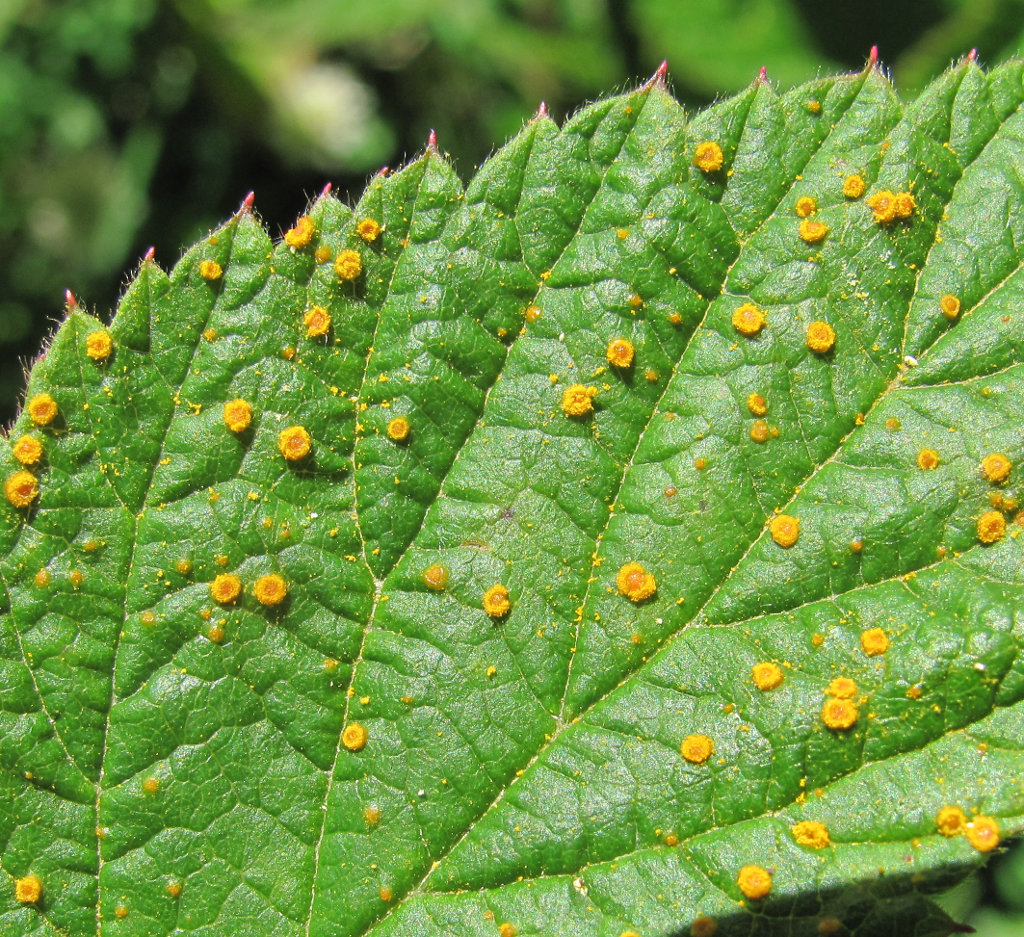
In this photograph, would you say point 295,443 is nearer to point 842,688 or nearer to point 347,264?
point 347,264

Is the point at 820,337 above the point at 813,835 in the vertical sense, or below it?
above

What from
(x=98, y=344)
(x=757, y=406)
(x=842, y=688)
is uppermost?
(x=98, y=344)

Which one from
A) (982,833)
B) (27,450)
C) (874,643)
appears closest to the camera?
(982,833)

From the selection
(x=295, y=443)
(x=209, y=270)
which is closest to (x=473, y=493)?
(x=295, y=443)

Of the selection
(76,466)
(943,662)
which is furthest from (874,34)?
(76,466)

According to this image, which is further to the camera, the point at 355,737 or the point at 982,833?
the point at 355,737

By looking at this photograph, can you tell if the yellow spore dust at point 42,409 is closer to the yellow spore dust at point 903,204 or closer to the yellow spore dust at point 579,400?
the yellow spore dust at point 579,400

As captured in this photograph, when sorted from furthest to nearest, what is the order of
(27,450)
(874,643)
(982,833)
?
1. (27,450)
2. (874,643)
3. (982,833)

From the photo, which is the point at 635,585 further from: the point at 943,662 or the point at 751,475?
the point at 943,662
